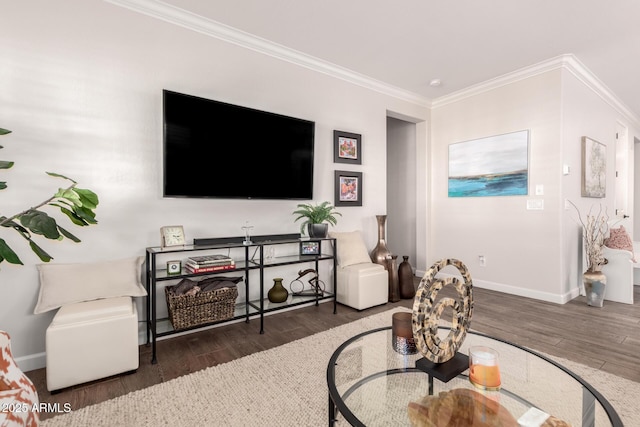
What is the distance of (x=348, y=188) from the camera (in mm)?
3713

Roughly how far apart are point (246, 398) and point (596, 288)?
11.8ft

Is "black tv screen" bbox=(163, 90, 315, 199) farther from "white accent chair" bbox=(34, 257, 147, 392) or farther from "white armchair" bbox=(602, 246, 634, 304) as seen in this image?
"white armchair" bbox=(602, 246, 634, 304)

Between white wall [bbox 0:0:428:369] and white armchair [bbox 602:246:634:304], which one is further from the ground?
white wall [bbox 0:0:428:369]

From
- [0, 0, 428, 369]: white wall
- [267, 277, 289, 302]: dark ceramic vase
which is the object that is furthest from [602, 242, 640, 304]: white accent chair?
[0, 0, 428, 369]: white wall

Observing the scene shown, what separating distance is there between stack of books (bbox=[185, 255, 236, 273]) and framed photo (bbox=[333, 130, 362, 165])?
5.72 feet

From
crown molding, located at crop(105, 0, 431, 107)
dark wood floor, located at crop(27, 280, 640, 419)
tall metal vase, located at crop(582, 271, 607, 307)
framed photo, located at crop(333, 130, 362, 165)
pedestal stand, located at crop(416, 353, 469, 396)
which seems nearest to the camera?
pedestal stand, located at crop(416, 353, 469, 396)

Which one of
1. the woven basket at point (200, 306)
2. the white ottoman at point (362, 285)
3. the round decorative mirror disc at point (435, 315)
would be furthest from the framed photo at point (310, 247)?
the round decorative mirror disc at point (435, 315)

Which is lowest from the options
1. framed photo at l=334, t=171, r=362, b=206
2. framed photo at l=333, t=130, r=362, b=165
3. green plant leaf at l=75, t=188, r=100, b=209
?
green plant leaf at l=75, t=188, r=100, b=209

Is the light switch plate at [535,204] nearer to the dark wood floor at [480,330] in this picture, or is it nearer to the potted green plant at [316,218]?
the dark wood floor at [480,330]

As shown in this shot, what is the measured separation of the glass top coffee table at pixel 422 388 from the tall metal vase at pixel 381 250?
2074 millimetres

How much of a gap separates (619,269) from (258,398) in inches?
157

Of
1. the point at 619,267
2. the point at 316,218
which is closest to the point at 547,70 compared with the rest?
the point at 619,267

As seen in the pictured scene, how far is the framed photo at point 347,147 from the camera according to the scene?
3.61 m

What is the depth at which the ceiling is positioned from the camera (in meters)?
2.49
